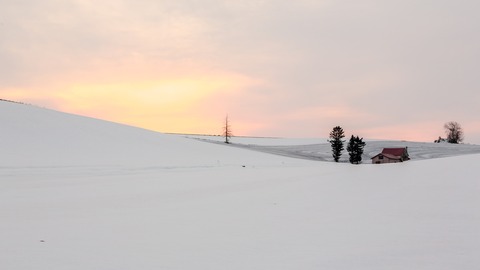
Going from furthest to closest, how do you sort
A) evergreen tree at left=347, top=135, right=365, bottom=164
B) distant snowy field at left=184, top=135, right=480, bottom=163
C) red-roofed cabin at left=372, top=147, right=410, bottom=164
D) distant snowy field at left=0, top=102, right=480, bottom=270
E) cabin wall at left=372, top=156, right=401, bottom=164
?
evergreen tree at left=347, top=135, right=365, bottom=164 → distant snowy field at left=184, top=135, right=480, bottom=163 → cabin wall at left=372, top=156, right=401, bottom=164 → red-roofed cabin at left=372, top=147, right=410, bottom=164 → distant snowy field at left=0, top=102, right=480, bottom=270

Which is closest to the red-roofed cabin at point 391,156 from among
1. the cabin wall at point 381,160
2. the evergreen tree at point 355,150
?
the cabin wall at point 381,160

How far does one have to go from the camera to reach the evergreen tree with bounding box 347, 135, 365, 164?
271 ft

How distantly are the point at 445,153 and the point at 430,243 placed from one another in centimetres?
8577

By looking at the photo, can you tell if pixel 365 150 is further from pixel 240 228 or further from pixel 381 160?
pixel 240 228

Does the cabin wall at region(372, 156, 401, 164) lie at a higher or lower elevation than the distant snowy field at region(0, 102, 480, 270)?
higher

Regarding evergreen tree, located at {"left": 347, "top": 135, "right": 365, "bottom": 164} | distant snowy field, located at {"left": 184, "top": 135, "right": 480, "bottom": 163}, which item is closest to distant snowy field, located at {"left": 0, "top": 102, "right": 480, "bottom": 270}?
distant snowy field, located at {"left": 184, "top": 135, "right": 480, "bottom": 163}

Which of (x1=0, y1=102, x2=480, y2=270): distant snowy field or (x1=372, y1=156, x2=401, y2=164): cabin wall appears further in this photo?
(x1=372, y1=156, x2=401, y2=164): cabin wall

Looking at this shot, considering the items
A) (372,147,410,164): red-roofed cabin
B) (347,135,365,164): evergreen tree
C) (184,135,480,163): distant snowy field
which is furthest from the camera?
(347,135,365,164): evergreen tree

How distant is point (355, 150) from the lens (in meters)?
87.1

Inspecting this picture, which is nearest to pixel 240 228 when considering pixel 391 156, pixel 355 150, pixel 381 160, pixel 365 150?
pixel 391 156

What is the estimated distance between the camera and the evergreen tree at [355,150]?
271 ft

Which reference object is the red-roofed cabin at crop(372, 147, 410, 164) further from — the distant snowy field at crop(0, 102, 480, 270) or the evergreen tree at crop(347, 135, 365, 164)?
the distant snowy field at crop(0, 102, 480, 270)

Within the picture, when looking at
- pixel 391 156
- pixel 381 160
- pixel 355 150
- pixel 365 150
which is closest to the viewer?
pixel 391 156

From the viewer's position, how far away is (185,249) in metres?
6.90
